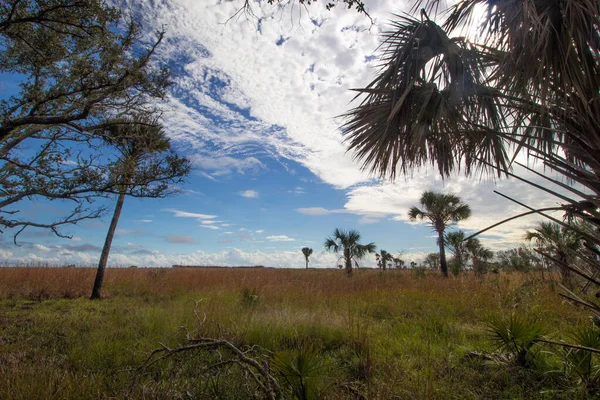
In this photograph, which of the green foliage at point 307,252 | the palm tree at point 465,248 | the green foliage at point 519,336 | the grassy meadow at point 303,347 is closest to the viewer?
the grassy meadow at point 303,347

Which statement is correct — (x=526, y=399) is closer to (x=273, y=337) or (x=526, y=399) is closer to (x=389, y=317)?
(x=273, y=337)

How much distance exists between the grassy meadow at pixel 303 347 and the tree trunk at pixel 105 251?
4.59ft

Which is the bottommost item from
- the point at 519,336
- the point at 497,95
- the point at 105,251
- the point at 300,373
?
the point at 300,373

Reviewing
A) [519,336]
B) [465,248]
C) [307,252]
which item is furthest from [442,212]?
[307,252]

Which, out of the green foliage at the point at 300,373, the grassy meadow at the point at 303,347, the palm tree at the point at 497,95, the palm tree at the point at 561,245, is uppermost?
the palm tree at the point at 497,95

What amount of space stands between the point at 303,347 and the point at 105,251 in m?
11.1

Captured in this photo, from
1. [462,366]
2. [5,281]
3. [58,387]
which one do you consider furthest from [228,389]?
[5,281]

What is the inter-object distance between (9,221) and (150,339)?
4203mm

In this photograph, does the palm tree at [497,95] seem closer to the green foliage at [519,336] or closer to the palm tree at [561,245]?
the palm tree at [561,245]

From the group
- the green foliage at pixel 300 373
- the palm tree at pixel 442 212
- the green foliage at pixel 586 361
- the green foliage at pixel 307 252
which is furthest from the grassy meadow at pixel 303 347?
the green foliage at pixel 307 252

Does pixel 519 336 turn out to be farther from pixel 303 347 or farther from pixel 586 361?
pixel 303 347

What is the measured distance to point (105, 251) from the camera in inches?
417

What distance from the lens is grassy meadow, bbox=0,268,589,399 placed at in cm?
242

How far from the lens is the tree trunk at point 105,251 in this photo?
996cm
